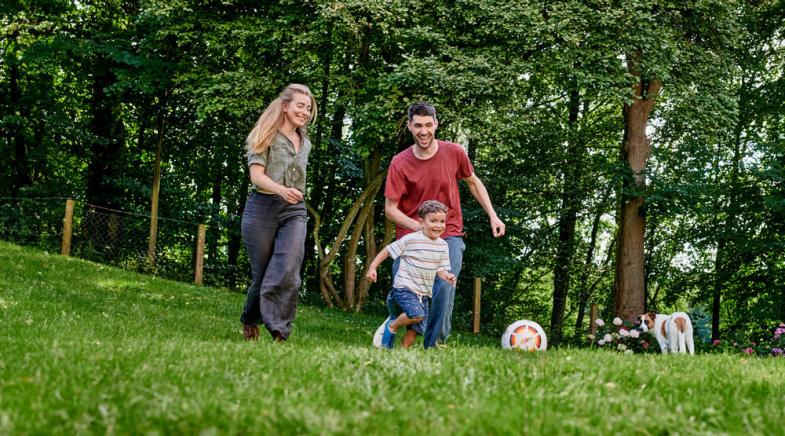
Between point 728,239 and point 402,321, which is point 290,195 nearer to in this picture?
point 402,321

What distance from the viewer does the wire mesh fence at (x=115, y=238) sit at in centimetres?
1833

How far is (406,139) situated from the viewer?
1781cm

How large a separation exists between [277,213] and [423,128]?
1495 mm

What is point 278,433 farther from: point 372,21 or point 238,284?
point 238,284

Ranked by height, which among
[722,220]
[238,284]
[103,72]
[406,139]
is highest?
[103,72]

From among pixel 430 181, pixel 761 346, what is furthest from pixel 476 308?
pixel 430 181

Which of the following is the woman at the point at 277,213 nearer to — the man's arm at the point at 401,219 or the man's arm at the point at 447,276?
the man's arm at the point at 401,219

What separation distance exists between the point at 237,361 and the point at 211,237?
69.7 ft

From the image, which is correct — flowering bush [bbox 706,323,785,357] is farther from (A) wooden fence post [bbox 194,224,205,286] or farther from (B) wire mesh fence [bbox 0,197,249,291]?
(B) wire mesh fence [bbox 0,197,249,291]

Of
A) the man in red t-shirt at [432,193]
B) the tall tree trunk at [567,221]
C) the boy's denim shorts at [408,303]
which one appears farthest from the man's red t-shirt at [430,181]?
the tall tree trunk at [567,221]

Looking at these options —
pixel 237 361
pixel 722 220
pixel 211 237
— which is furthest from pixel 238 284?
pixel 237 361

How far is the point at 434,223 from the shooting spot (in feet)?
20.6

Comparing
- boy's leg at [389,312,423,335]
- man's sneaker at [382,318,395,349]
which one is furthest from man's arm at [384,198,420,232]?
man's sneaker at [382,318,395,349]

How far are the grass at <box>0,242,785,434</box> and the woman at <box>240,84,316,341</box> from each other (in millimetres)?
1071
